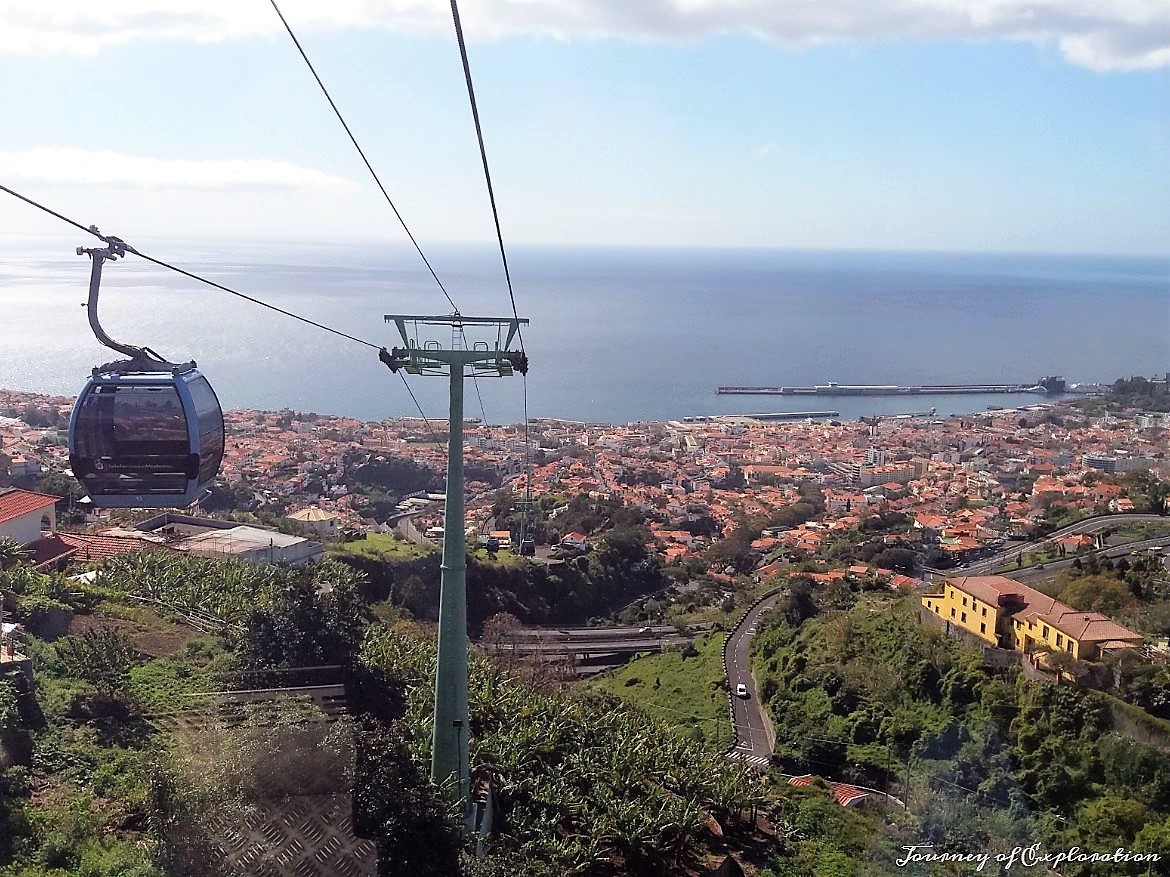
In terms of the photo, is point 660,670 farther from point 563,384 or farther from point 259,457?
point 563,384

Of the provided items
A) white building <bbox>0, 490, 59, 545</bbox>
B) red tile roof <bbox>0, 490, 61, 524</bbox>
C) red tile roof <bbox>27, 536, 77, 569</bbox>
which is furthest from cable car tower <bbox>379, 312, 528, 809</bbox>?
red tile roof <bbox>0, 490, 61, 524</bbox>

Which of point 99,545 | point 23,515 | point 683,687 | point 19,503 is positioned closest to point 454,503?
point 683,687

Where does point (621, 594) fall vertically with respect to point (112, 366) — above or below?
below

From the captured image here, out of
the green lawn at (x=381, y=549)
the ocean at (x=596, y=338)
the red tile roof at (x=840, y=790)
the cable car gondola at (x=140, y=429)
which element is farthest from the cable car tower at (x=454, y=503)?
the ocean at (x=596, y=338)

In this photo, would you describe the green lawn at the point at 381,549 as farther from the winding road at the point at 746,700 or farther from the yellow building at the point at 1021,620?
the yellow building at the point at 1021,620

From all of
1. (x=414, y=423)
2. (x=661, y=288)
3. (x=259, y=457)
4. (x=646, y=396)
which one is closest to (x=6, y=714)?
(x=259, y=457)

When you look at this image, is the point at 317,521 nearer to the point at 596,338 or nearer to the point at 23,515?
the point at 23,515
